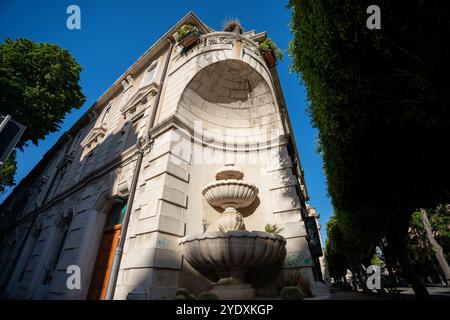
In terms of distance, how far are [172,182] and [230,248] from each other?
2613 mm

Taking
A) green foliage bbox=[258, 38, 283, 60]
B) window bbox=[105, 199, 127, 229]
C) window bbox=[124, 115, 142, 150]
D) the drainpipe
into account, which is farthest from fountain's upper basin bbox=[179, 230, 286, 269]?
green foliage bbox=[258, 38, 283, 60]

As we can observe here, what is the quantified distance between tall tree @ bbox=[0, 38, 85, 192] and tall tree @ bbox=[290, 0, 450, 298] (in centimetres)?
1230

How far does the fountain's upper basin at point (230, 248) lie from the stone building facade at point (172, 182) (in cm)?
82

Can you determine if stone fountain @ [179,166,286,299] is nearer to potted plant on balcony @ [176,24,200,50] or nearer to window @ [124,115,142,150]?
window @ [124,115,142,150]

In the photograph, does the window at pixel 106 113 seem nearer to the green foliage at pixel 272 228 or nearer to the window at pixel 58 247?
the window at pixel 58 247

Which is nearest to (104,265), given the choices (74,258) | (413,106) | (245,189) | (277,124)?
(74,258)

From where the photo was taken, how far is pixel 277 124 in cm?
873

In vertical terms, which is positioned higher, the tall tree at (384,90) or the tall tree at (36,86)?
the tall tree at (36,86)

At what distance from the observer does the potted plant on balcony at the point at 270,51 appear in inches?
Answer: 398

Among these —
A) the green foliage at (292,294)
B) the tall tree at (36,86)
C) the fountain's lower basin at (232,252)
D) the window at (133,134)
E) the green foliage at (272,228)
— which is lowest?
the green foliage at (292,294)

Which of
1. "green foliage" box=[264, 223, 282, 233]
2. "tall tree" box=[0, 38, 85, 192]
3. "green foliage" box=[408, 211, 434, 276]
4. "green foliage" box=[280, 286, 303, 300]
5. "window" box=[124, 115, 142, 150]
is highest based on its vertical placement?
"tall tree" box=[0, 38, 85, 192]

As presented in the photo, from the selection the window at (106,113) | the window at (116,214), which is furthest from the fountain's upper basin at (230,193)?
the window at (106,113)

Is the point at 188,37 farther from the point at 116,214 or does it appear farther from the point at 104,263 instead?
the point at 104,263

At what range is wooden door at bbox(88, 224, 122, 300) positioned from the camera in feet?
21.9
